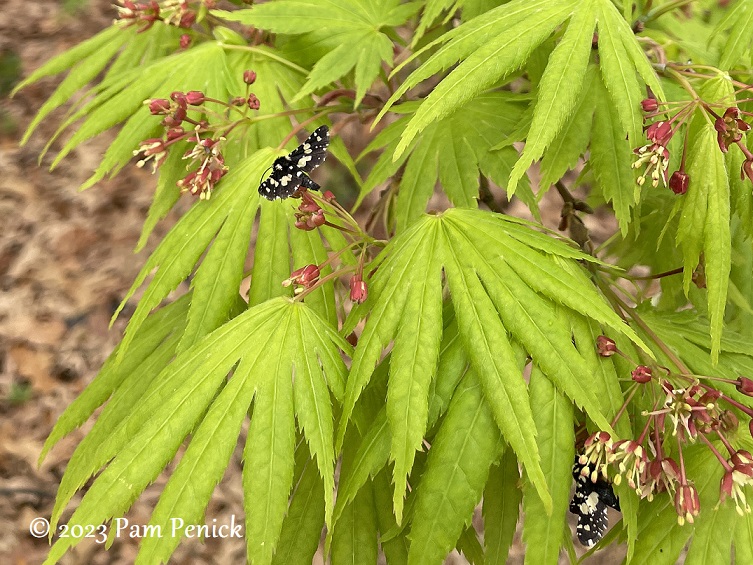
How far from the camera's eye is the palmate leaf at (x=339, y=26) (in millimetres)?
1117

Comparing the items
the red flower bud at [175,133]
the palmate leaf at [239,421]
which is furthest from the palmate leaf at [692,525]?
the red flower bud at [175,133]

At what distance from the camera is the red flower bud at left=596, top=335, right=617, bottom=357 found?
2.53ft

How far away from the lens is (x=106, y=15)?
13.1ft

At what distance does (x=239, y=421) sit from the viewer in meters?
0.77

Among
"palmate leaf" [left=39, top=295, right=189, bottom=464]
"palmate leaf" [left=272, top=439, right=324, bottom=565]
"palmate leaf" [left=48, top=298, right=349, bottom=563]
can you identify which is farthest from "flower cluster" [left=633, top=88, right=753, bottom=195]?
"palmate leaf" [left=39, top=295, right=189, bottom=464]

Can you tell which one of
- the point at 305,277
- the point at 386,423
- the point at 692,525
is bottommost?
the point at 692,525

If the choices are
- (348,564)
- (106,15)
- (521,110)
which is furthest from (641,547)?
(106,15)

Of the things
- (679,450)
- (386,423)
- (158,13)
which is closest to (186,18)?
(158,13)

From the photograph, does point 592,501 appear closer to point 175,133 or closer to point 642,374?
point 642,374

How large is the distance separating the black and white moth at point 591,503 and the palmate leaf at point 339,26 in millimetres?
703

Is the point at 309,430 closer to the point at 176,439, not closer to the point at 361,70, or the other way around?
the point at 176,439

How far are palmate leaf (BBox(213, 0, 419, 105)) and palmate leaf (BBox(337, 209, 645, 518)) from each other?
1.38ft

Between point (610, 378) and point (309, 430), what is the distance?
38 cm

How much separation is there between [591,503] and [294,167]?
1.87 feet
